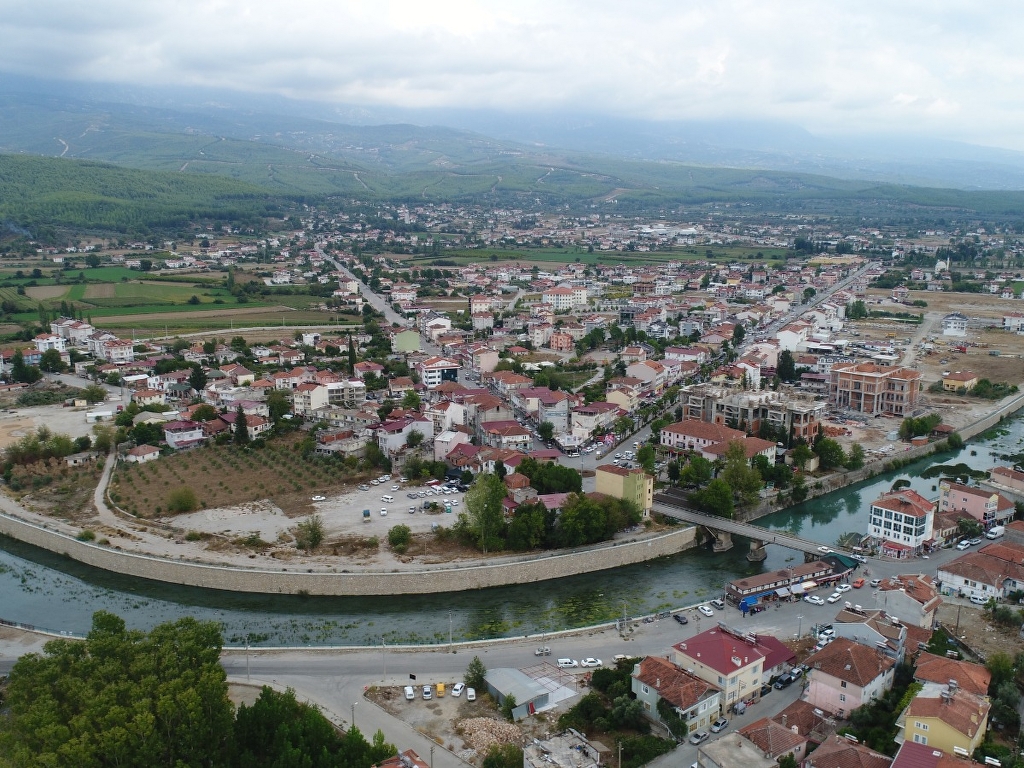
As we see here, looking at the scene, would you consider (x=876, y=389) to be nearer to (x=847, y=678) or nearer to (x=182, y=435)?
(x=847, y=678)

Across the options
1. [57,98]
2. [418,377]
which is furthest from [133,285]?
[57,98]

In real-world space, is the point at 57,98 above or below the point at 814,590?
above

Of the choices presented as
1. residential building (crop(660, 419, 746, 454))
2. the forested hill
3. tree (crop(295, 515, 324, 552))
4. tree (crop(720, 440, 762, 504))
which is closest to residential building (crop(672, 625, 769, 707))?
tree (crop(720, 440, 762, 504))

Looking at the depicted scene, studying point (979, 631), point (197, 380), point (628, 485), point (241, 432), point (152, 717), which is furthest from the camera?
point (197, 380)

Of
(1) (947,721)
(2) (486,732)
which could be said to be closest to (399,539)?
(2) (486,732)

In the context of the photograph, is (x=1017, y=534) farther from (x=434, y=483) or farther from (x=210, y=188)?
(x=210, y=188)

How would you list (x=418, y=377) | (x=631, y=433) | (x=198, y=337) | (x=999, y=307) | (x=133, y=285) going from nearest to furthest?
(x=631, y=433)
(x=418, y=377)
(x=198, y=337)
(x=999, y=307)
(x=133, y=285)
